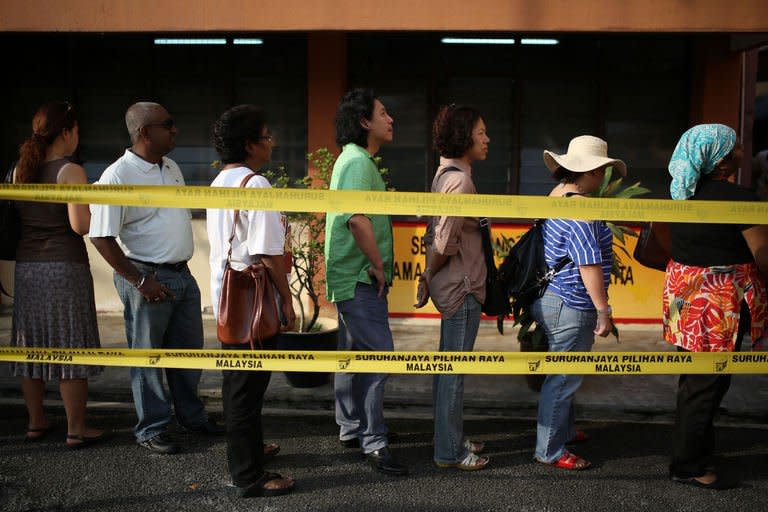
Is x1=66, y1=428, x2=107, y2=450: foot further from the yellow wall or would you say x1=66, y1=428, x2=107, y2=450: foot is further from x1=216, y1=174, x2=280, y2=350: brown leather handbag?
the yellow wall

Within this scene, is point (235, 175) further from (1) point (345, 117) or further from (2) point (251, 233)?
(1) point (345, 117)

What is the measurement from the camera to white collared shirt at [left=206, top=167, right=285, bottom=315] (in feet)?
11.3

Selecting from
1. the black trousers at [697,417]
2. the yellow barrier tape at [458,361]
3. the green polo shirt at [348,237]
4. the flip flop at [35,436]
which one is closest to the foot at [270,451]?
the yellow barrier tape at [458,361]

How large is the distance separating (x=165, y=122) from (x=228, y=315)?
51.5 inches

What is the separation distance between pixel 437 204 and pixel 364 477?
1.52 meters

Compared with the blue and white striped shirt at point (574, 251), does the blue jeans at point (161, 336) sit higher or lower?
lower

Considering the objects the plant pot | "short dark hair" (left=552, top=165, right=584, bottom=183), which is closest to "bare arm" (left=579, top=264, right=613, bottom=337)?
"short dark hair" (left=552, top=165, right=584, bottom=183)

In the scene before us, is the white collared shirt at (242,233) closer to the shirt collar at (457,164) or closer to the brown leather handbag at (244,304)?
the brown leather handbag at (244,304)

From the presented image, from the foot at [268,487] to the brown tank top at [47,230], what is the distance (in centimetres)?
161

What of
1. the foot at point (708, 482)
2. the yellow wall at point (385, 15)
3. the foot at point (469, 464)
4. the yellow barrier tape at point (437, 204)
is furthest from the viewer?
the yellow wall at point (385, 15)

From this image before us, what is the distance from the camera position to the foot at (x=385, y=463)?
3.93 metres

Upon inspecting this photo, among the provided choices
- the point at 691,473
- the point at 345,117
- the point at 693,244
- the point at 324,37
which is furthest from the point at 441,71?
the point at 691,473

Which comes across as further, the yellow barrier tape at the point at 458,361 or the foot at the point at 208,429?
the foot at the point at 208,429

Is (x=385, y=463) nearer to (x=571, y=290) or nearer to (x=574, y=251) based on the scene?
(x=571, y=290)
